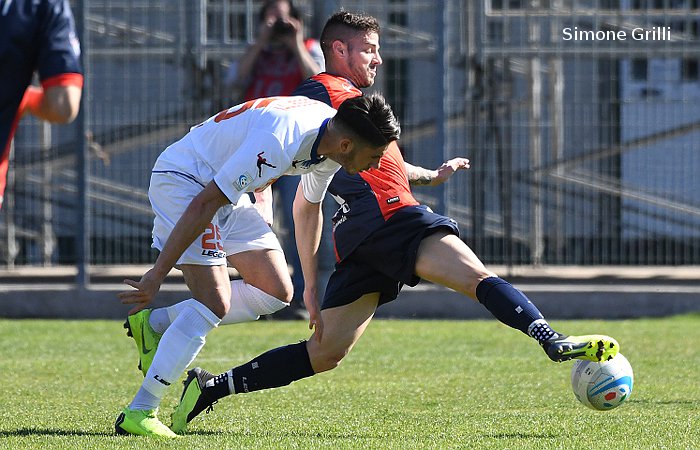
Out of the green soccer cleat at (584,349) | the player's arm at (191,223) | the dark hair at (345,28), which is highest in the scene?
the dark hair at (345,28)

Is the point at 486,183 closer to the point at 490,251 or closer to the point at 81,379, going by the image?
the point at 490,251

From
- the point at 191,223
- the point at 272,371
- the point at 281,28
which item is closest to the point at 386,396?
the point at 272,371

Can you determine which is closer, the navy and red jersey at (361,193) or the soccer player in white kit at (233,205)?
the soccer player in white kit at (233,205)

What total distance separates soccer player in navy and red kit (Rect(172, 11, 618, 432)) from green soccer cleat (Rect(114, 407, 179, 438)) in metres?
0.24

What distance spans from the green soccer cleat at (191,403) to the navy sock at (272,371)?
0.49 ft

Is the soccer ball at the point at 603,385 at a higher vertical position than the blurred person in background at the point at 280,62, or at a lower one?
lower

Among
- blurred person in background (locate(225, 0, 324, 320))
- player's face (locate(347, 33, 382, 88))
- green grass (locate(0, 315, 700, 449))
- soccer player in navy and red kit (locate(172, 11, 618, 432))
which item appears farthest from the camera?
blurred person in background (locate(225, 0, 324, 320))

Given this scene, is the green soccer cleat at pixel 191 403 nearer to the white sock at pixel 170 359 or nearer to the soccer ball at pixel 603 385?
the white sock at pixel 170 359

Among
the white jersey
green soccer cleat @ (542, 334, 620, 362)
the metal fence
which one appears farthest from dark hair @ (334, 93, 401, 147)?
the metal fence

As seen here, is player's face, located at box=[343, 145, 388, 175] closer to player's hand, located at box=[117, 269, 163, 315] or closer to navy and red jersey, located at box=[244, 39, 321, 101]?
player's hand, located at box=[117, 269, 163, 315]

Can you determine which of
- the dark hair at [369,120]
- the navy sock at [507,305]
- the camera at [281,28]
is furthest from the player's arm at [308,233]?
the camera at [281,28]

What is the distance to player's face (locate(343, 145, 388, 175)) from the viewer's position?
16.9 ft

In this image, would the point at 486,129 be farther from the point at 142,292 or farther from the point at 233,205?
the point at 142,292

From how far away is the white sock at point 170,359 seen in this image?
18.3 ft
